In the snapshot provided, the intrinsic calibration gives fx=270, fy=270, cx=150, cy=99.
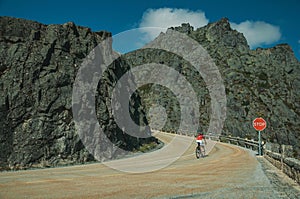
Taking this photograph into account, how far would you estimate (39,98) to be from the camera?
1791 centimetres

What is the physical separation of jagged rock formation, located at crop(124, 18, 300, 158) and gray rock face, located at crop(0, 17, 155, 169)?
50811 mm

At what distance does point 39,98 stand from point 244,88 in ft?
275

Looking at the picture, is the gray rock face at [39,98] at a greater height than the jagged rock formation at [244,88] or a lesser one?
lesser

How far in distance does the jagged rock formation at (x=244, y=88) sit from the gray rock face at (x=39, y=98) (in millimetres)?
50811

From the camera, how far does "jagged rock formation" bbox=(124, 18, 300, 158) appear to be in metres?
77.9

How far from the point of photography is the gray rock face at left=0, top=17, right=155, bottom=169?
1620 centimetres

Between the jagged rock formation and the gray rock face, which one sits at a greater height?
the jagged rock formation

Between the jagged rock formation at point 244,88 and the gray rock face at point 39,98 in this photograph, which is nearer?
the gray rock face at point 39,98

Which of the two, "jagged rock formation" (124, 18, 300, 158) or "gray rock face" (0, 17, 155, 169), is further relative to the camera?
"jagged rock formation" (124, 18, 300, 158)

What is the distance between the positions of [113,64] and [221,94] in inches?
2768

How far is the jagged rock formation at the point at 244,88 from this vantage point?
256 feet

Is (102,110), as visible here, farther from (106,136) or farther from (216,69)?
(216,69)

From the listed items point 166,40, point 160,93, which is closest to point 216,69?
point 160,93

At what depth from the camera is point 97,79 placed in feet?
72.7
